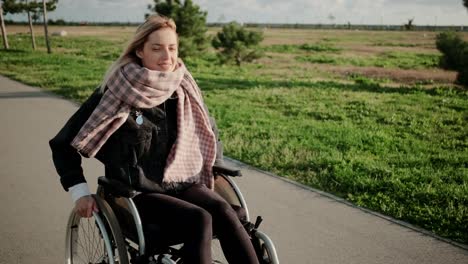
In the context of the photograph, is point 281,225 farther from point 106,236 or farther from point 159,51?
point 159,51

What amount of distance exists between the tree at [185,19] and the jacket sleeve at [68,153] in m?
18.8

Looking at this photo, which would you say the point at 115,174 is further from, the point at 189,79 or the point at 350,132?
the point at 350,132

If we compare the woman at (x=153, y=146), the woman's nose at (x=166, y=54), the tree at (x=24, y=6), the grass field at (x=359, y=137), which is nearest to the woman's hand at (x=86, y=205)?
the woman at (x=153, y=146)

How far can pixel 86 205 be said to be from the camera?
93.1 inches

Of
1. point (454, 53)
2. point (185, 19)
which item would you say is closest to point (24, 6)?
point (185, 19)

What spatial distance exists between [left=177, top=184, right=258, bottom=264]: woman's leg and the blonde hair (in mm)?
844

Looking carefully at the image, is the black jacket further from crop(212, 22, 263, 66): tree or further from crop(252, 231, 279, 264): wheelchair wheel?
crop(212, 22, 263, 66): tree

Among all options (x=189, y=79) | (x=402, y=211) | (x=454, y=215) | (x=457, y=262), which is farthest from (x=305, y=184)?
(x=189, y=79)

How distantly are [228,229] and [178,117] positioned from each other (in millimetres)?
744

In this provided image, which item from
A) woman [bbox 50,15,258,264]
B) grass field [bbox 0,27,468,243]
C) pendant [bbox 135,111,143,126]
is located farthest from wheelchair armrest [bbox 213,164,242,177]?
grass field [bbox 0,27,468,243]

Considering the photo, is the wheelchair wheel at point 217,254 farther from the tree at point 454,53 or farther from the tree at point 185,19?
the tree at point 185,19

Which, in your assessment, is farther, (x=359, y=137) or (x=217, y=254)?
(x=359, y=137)

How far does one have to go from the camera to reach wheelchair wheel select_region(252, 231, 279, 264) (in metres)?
2.23

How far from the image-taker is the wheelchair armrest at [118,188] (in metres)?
2.19
